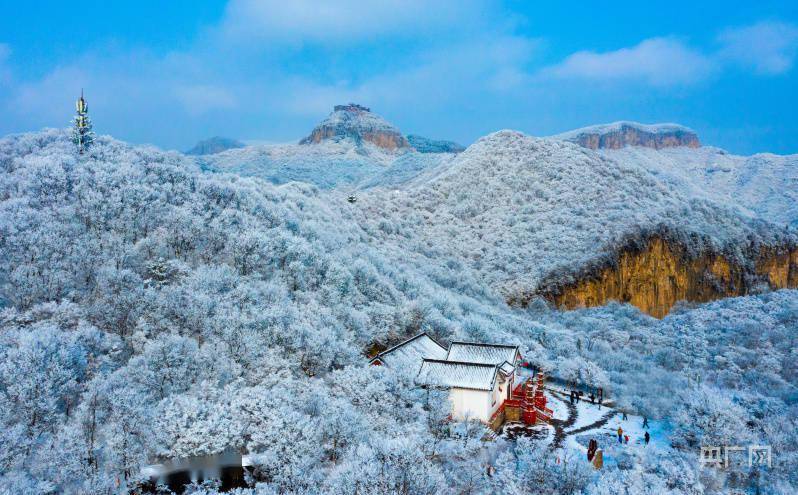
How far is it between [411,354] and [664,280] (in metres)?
61.9

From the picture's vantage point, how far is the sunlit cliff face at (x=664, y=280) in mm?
79812

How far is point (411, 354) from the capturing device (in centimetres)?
3866

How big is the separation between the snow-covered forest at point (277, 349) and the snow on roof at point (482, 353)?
6.26 m

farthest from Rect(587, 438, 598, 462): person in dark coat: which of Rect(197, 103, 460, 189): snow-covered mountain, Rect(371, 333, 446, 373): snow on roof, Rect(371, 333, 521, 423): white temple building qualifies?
Rect(197, 103, 460, 189): snow-covered mountain

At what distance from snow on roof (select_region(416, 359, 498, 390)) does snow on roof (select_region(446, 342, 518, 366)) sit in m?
2.70

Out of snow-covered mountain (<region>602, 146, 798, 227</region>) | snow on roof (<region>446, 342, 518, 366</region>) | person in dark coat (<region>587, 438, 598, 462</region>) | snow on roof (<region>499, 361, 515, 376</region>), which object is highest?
snow-covered mountain (<region>602, 146, 798, 227</region>)

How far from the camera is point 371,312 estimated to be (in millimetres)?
45344

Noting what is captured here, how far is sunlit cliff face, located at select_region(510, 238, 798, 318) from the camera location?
262 feet

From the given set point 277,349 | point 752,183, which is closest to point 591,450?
point 277,349

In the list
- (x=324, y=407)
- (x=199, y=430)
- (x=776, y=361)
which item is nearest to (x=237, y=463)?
(x=199, y=430)

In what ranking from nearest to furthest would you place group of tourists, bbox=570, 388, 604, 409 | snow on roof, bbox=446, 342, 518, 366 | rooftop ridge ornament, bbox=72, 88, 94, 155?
snow on roof, bbox=446, 342, 518, 366
group of tourists, bbox=570, 388, 604, 409
rooftop ridge ornament, bbox=72, 88, 94, 155

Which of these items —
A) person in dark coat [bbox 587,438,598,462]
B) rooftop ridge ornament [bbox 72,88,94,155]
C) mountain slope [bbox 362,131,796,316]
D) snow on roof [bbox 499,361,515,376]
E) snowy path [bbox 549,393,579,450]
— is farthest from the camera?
mountain slope [bbox 362,131,796,316]

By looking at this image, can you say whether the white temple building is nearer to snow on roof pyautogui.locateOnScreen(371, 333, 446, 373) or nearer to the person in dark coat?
snow on roof pyautogui.locateOnScreen(371, 333, 446, 373)

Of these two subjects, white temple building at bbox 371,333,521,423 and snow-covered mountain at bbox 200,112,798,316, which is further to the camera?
snow-covered mountain at bbox 200,112,798,316
